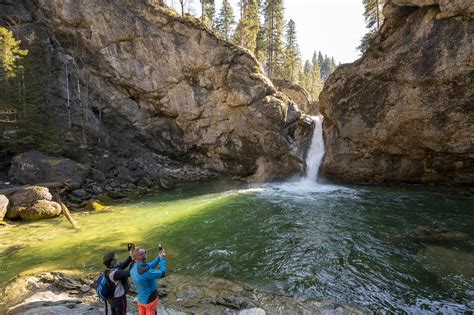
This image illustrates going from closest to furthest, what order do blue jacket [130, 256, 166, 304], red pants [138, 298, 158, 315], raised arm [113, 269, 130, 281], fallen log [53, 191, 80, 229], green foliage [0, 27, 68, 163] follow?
blue jacket [130, 256, 166, 304], raised arm [113, 269, 130, 281], red pants [138, 298, 158, 315], fallen log [53, 191, 80, 229], green foliage [0, 27, 68, 163]

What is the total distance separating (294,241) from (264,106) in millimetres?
19532

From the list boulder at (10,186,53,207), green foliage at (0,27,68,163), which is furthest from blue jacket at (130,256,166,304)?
green foliage at (0,27,68,163)

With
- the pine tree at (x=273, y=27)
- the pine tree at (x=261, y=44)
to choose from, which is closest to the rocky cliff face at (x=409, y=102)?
the pine tree at (x=273, y=27)

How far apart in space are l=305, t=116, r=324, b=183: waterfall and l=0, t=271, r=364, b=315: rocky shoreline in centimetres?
2244

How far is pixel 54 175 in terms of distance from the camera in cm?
2352

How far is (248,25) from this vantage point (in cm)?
4544

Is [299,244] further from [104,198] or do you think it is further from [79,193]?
[79,193]

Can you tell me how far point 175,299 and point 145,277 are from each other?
333cm

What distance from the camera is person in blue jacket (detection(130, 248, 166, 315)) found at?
6.25 metres

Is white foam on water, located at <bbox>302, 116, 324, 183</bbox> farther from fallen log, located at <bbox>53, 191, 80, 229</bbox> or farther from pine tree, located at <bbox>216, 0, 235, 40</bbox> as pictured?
pine tree, located at <bbox>216, 0, 235, 40</bbox>

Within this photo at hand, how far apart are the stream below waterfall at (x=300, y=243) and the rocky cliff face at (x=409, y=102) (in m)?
3.30

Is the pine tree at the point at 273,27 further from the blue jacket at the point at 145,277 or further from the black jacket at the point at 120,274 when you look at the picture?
the blue jacket at the point at 145,277

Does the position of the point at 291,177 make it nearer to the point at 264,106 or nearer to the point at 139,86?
the point at 264,106

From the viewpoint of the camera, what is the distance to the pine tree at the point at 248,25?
1790 inches
